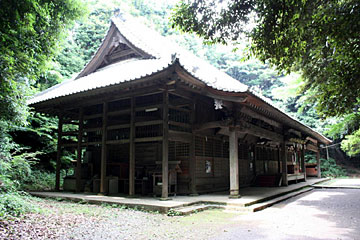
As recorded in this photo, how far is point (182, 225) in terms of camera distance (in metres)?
6.34

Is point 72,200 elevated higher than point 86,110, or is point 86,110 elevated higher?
point 86,110

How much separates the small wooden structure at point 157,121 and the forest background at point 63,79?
1228 millimetres

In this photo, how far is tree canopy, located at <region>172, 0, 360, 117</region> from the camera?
210 inches

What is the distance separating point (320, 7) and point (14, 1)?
241 inches

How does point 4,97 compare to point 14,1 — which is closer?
point 14,1

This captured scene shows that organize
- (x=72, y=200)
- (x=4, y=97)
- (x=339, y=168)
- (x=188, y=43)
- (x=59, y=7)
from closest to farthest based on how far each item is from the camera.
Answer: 1. (x=4, y=97)
2. (x=59, y=7)
3. (x=72, y=200)
4. (x=339, y=168)
5. (x=188, y=43)

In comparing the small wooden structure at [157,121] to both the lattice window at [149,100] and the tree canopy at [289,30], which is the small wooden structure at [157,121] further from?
the tree canopy at [289,30]

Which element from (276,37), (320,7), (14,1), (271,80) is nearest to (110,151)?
(14,1)

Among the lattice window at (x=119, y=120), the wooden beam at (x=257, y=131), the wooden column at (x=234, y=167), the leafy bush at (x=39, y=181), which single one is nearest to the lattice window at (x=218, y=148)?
the wooden beam at (x=257, y=131)

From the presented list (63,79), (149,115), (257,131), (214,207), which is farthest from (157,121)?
(63,79)

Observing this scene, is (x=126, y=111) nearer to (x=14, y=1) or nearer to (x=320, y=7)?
(x=14, y=1)

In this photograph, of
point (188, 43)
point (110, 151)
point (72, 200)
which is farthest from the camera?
point (188, 43)

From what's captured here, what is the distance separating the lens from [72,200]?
9.76 meters

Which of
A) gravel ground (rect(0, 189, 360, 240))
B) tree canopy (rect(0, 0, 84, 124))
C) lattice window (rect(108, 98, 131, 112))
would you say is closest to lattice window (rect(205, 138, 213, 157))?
lattice window (rect(108, 98, 131, 112))
